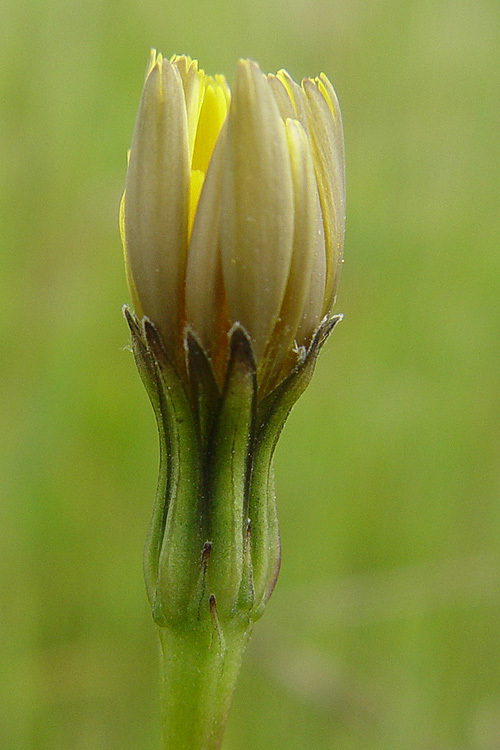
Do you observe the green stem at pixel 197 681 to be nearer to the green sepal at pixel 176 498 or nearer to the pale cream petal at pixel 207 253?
the green sepal at pixel 176 498

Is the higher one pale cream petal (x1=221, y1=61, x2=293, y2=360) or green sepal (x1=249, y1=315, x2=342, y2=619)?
pale cream petal (x1=221, y1=61, x2=293, y2=360)

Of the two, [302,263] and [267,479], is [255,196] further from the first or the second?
[267,479]

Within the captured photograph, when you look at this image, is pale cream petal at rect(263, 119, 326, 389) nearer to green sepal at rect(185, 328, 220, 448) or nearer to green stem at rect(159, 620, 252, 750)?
green sepal at rect(185, 328, 220, 448)

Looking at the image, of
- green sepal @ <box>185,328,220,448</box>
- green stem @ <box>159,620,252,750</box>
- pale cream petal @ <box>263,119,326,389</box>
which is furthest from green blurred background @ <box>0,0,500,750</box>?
pale cream petal @ <box>263,119,326,389</box>

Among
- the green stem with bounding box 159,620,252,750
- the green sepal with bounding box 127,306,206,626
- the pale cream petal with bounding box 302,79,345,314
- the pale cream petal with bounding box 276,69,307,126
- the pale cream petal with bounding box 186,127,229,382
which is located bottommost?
the green stem with bounding box 159,620,252,750

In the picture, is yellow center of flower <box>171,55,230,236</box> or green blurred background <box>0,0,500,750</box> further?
green blurred background <box>0,0,500,750</box>

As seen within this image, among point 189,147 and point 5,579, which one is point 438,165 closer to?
point 5,579

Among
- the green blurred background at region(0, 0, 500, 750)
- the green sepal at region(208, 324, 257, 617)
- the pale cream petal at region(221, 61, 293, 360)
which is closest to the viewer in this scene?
the pale cream petal at region(221, 61, 293, 360)

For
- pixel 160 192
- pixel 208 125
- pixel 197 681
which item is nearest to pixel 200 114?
pixel 208 125

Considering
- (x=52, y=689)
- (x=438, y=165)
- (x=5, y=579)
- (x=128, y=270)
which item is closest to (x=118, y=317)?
(x=5, y=579)
